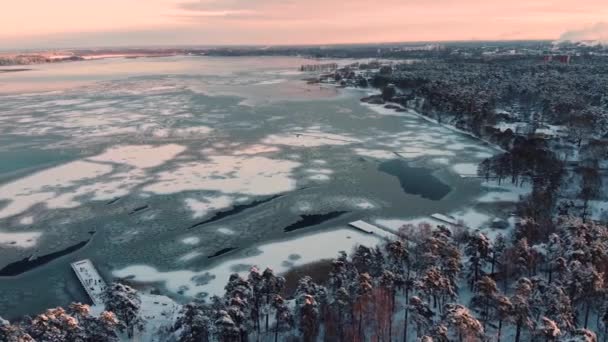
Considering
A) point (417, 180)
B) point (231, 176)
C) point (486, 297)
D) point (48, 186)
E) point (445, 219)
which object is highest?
point (486, 297)

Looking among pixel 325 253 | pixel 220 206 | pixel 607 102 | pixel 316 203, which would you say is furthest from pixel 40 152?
pixel 607 102

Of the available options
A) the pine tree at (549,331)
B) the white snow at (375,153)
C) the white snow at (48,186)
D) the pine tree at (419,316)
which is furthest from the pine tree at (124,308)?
the white snow at (375,153)

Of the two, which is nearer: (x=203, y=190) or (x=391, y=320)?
(x=391, y=320)

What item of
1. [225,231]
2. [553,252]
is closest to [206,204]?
[225,231]

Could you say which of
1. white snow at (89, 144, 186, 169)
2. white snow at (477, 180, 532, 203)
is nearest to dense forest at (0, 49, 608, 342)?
white snow at (477, 180, 532, 203)

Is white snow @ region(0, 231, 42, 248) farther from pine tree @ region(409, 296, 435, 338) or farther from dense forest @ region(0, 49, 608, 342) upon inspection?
pine tree @ region(409, 296, 435, 338)

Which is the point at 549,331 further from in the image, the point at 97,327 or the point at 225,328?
the point at 97,327
